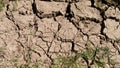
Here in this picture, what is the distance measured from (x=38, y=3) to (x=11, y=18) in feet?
1.13

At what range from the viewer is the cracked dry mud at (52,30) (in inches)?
147

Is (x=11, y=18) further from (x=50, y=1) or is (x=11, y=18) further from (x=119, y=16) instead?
(x=119, y=16)

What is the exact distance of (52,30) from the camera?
3.89 metres

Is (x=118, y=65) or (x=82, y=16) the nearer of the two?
(x=118, y=65)

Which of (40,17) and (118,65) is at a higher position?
(40,17)

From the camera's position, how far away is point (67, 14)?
4.00 meters

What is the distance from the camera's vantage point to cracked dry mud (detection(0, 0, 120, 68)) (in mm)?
3723

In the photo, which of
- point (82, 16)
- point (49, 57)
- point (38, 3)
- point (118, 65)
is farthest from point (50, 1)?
point (118, 65)

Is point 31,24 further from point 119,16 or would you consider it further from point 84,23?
point 119,16

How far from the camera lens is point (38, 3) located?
403cm

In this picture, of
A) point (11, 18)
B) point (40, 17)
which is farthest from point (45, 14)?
point (11, 18)

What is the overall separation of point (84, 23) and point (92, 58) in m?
0.43

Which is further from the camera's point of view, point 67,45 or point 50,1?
point 50,1

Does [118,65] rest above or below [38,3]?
below
